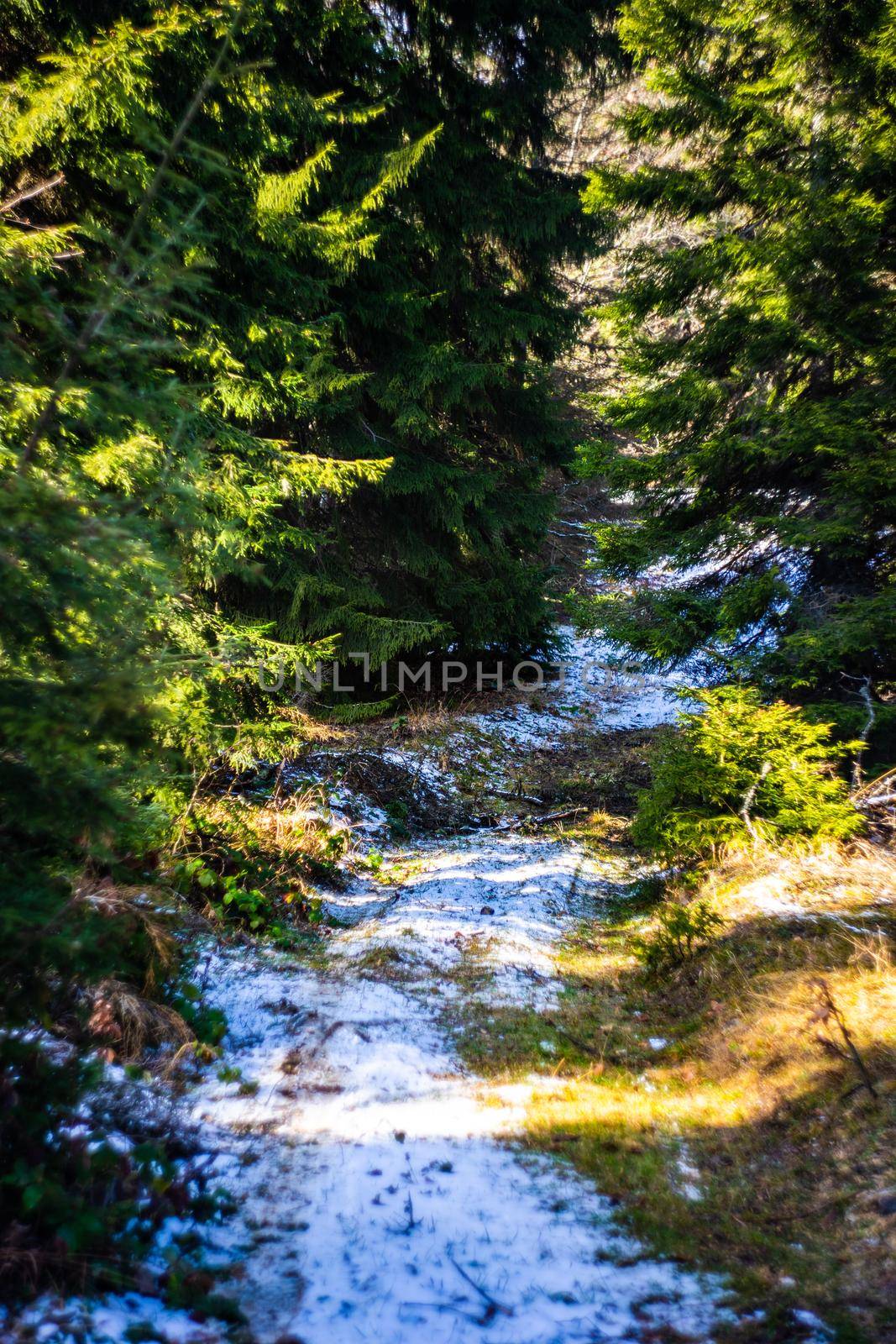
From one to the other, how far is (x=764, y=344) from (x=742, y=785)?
4.50 metres

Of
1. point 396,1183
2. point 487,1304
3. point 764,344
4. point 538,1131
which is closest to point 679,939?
point 538,1131

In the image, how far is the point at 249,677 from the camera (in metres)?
6.87

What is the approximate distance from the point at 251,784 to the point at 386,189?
295 inches

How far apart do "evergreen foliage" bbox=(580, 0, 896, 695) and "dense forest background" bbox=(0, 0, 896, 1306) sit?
1.5 inches

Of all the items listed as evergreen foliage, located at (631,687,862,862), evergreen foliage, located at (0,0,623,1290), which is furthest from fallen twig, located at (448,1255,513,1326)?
evergreen foliage, located at (631,687,862,862)

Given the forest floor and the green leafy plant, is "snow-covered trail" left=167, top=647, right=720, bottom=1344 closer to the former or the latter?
the forest floor

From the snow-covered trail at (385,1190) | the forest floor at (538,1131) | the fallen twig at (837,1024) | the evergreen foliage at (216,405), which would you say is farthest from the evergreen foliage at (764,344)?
the snow-covered trail at (385,1190)

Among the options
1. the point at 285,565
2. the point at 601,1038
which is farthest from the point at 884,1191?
the point at 285,565

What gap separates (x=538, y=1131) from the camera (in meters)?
3.38

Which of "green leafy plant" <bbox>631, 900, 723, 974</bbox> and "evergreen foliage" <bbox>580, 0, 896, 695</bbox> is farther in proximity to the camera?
"evergreen foliage" <bbox>580, 0, 896, 695</bbox>

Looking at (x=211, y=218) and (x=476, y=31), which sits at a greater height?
(x=476, y=31)

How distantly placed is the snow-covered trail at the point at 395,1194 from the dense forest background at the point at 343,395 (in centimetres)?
53

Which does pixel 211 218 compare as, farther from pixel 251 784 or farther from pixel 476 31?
pixel 476 31

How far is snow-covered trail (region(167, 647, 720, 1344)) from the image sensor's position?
236cm
